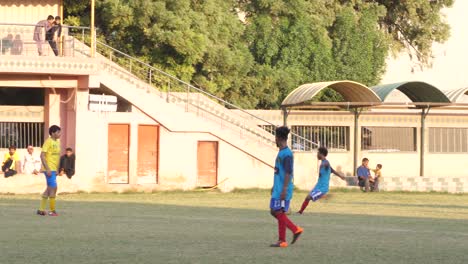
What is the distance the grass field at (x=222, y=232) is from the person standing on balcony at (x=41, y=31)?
7138 millimetres

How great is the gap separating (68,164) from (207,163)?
5.36 m

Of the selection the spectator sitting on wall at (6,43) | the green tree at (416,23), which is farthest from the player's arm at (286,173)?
the green tree at (416,23)

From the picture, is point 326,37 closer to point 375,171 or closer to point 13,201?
point 375,171

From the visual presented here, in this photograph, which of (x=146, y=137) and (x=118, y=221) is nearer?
(x=118, y=221)

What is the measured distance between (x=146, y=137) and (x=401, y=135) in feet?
34.3

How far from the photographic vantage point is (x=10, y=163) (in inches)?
1471

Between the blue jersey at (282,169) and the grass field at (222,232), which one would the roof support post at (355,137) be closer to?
the grass field at (222,232)

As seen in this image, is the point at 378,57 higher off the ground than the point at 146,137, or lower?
higher

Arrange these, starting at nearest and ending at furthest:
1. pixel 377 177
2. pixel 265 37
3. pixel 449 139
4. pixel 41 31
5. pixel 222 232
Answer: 1. pixel 222 232
2. pixel 41 31
3. pixel 377 177
4. pixel 449 139
5. pixel 265 37

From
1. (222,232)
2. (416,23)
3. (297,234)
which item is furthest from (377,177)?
(297,234)

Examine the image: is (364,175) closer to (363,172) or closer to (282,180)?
(363,172)

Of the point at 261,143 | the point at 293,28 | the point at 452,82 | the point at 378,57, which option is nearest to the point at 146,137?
the point at 261,143

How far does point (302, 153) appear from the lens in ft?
137

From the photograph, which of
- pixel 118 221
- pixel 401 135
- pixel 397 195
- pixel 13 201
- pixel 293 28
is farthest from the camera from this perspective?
pixel 293 28
